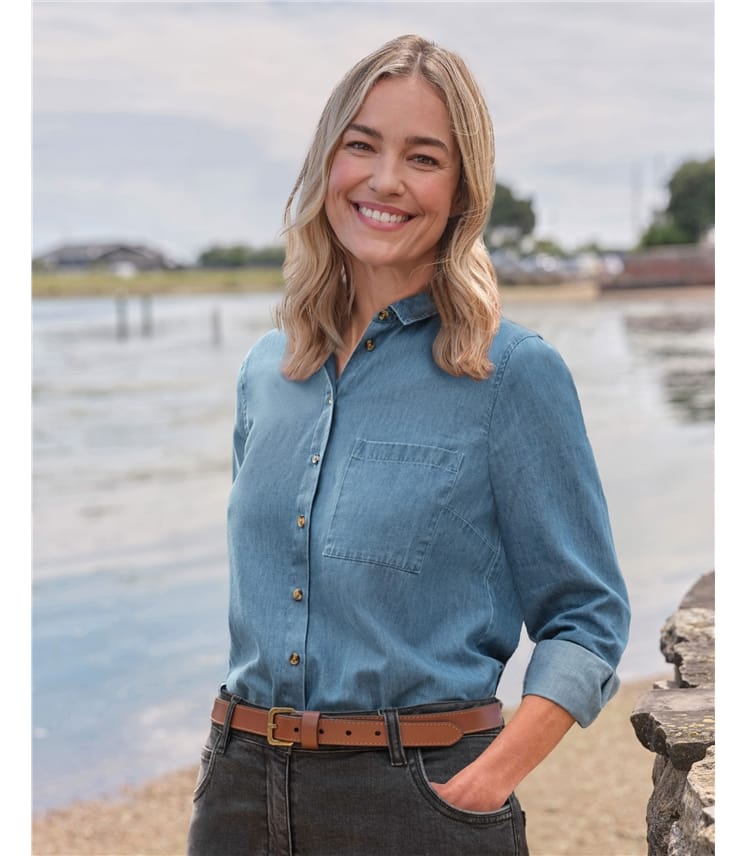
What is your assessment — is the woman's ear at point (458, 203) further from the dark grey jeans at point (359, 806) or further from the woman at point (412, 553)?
the dark grey jeans at point (359, 806)

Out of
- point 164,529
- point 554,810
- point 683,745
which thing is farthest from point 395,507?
point 164,529

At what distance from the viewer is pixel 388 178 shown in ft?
4.52

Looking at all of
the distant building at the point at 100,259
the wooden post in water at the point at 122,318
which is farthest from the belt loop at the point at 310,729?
the distant building at the point at 100,259

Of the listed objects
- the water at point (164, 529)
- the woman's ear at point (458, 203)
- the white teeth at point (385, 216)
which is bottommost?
the water at point (164, 529)

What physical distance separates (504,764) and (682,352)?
2913 cm

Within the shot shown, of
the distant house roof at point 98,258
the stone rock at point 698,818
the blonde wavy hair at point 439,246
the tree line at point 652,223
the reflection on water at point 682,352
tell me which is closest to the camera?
the stone rock at point 698,818

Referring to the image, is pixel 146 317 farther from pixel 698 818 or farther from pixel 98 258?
pixel 698 818

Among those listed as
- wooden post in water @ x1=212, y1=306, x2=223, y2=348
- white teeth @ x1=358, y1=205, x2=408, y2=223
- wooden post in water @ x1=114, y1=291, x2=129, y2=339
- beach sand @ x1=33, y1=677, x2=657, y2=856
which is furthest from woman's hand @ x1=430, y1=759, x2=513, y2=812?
wooden post in water @ x1=114, y1=291, x2=129, y2=339

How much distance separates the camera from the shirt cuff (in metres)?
1.33

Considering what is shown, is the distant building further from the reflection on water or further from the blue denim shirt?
the blue denim shirt

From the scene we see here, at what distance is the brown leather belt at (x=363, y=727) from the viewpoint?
129 centimetres

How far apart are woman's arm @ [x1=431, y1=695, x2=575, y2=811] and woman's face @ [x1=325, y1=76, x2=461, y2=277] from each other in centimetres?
56

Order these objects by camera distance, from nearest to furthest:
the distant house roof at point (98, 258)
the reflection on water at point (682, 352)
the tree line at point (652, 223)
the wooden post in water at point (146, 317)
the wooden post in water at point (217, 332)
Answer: the reflection on water at point (682, 352) → the wooden post in water at point (217, 332) → the tree line at point (652, 223) → the wooden post in water at point (146, 317) → the distant house roof at point (98, 258)

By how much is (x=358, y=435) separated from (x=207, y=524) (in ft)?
35.1
